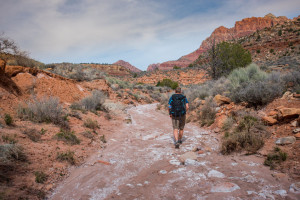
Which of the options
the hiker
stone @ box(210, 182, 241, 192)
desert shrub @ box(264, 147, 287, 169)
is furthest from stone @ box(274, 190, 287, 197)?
the hiker

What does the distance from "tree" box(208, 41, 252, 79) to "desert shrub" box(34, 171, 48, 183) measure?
14926 millimetres

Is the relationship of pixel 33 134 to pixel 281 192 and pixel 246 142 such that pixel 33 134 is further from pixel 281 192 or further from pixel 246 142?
pixel 246 142

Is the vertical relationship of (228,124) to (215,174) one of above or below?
above

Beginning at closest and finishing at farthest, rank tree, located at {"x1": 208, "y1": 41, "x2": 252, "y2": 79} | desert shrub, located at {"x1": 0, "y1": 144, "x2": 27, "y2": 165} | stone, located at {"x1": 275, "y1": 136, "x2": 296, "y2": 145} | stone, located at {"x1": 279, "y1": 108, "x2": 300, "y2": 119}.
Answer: desert shrub, located at {"x1": 0, "y1": 144, "x2": 27, "y2": 165} < stone, located at {"x1": 275, "y1": 136, "x2": 296, "y2": 145} < stone, located at {"x1": 279, "y1": 108, "x2": 300, "y2": 119} < tree, located at {"x1": 208, "y1": 41, "x2": 252, "y2": 79}

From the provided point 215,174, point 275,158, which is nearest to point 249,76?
point 275,158

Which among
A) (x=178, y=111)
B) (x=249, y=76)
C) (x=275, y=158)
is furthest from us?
(x=249, y=76)

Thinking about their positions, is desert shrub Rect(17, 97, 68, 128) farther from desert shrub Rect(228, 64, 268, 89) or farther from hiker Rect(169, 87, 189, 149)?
desert shrub Rect(228, 64, 268, 89)

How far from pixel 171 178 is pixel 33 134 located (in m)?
3.51

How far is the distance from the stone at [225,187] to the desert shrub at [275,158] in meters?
0.98

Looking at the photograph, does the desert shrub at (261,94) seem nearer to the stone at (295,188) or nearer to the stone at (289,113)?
the stone at (289,113)

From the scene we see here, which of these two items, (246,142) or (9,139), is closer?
(9,139)

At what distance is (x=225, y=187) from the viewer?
2307 millimetres

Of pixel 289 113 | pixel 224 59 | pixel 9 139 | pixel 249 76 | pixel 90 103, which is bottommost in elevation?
pixel 9 139

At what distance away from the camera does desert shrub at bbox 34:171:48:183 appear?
8.53 feet
